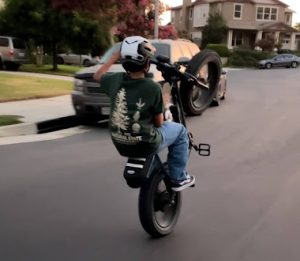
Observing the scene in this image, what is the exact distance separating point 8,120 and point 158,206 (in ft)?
21.9

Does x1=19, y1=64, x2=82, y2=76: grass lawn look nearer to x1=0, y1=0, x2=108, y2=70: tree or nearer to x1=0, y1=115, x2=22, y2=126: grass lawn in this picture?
x1=0, y1=0, x2=108, y2=70: tree

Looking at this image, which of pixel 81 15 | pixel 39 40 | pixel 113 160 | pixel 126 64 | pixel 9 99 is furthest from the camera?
pixel 39 40

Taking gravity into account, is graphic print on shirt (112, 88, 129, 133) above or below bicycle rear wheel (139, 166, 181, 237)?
above

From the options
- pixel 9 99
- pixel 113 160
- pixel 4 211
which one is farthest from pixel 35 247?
pixel 9 99

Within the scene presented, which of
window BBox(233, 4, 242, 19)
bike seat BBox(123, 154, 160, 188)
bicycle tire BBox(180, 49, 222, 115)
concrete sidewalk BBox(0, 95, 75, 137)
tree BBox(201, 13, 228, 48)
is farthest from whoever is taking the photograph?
window BBox(233, 4, 242, 19)

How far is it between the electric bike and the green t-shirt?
174 mm

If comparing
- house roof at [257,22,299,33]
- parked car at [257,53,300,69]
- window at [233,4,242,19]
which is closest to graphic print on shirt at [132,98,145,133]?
parked car at [257,53,300,69]

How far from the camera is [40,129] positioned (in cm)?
1085

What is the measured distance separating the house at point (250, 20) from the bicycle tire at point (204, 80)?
191 feet

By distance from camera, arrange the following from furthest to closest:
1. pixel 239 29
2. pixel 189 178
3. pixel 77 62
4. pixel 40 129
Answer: pixel 239 29 → pixel 77 62 → pixel 40 129 → pixel 189 178

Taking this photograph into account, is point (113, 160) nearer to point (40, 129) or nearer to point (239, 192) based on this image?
point (239, 192)

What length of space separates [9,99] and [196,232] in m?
10.2

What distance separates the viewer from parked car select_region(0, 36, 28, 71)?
2750cm

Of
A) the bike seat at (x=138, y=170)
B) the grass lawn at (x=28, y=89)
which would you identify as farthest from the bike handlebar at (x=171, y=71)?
the grass lawn at (x=28, y=89)
